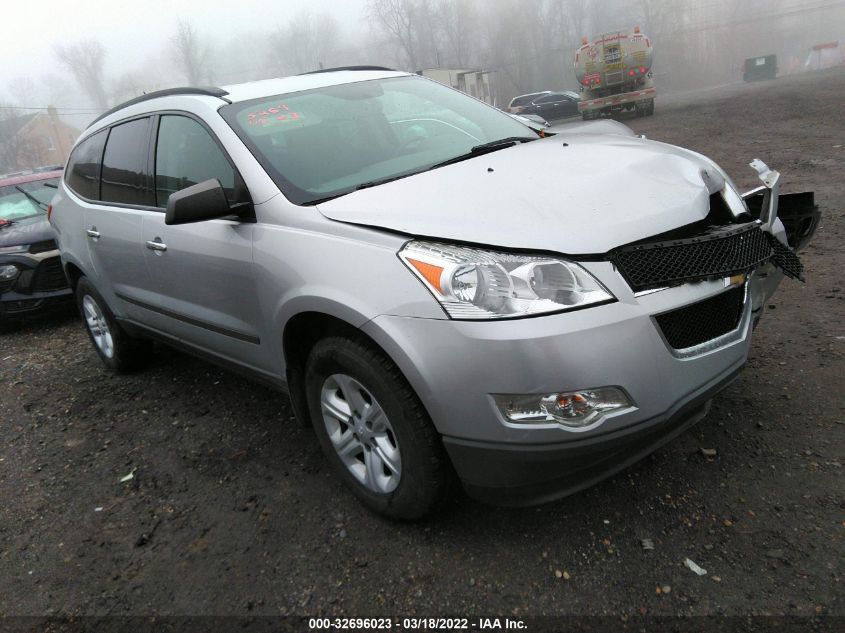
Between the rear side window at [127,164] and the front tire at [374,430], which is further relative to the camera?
the rear side window at [127,164]

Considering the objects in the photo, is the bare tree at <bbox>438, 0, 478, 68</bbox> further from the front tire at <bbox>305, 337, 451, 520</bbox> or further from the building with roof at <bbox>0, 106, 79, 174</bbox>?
the front tire at <bbox>305, 337, 451, 520</bbox>

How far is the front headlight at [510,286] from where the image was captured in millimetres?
1992

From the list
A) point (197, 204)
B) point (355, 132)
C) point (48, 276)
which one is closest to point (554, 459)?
point (197, 204)

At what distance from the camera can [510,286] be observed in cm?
203

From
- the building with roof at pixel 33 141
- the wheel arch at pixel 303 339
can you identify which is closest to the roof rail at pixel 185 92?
the wheel arch at pixel 303 339

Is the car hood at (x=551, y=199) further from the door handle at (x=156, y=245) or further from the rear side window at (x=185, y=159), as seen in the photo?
the door handle at (x=156, y=245)

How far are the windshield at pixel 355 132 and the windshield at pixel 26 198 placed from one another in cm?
546

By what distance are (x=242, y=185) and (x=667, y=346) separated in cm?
187

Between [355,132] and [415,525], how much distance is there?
1.86m

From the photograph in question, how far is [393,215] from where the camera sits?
2.29 m

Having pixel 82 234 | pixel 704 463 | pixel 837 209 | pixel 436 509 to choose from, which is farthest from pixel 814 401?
pixel 82 234

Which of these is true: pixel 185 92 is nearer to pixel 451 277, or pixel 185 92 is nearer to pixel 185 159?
pixel 185 159

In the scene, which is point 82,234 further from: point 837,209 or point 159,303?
point 837,209

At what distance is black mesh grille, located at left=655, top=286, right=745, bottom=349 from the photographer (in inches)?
81.9
